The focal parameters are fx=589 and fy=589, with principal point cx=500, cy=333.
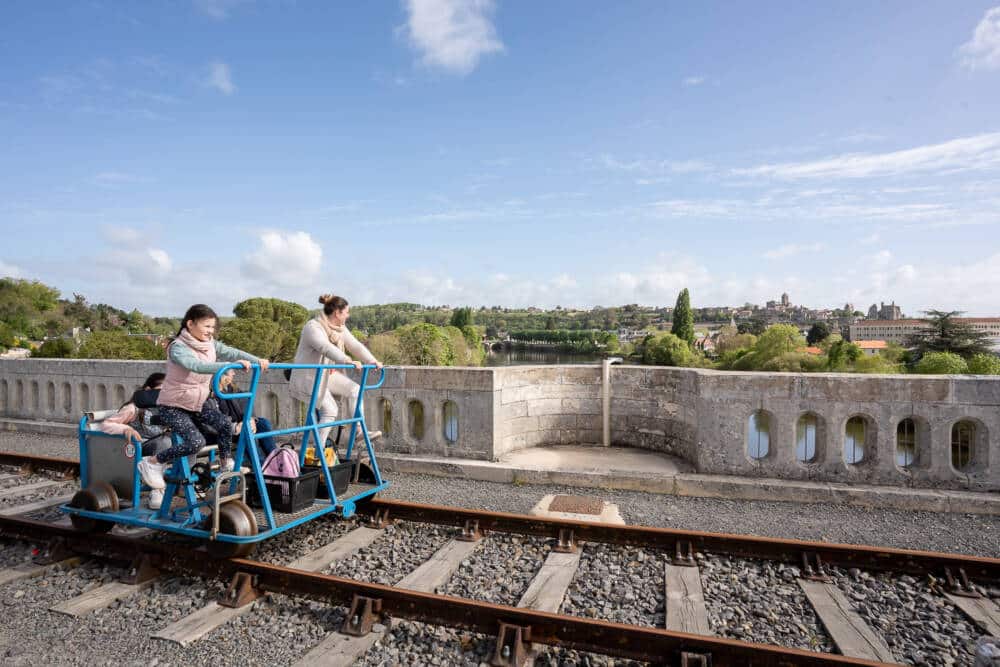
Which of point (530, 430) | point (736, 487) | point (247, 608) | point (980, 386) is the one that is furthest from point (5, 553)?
point (980, 386)

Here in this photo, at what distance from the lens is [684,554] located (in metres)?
4.52

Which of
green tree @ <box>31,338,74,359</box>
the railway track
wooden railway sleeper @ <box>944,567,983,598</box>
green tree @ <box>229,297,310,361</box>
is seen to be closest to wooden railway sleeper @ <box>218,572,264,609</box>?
the railway track

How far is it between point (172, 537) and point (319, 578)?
7.02 feet

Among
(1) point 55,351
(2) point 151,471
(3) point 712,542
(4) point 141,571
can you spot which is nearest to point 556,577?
(3) point 712,542

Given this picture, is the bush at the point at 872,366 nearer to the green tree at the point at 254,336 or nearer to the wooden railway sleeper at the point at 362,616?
the green tree at the point at 254,336

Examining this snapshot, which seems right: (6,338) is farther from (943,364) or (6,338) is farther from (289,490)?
(943,364)

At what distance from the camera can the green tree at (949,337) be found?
72688 mm

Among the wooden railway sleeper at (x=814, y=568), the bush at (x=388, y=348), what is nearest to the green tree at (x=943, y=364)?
the bush at (x=388, y=348)

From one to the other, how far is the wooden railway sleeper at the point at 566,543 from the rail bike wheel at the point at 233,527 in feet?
7.50

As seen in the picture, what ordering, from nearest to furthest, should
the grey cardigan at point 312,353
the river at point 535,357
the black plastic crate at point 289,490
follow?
1. the black plastic crate at point 289,490
2. the grey cardigan at point 312,353
3. the river at point 535,357

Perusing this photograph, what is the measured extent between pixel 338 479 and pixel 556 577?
204 cm

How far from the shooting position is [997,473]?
5801 millimetres

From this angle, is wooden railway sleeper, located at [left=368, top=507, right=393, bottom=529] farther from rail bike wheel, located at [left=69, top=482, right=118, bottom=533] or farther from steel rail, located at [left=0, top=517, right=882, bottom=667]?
rail bike wheel, located at [left=69, top=482, right=118, bottom=533]

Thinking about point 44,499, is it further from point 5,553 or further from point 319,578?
point 319,578
